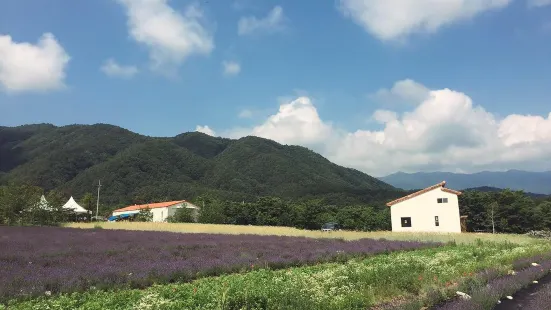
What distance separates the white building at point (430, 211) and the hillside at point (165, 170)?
159ft

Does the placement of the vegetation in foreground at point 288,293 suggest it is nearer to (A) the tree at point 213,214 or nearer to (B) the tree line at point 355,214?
(B) the tree line at point 355,214

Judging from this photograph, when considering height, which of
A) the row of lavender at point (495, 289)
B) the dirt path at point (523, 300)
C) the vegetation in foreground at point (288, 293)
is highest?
the vegetation in foreground at point (288, 293)

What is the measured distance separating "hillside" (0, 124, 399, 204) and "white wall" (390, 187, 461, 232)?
159 feet

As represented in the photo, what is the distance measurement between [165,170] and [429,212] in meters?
108

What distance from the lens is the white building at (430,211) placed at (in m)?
54.1

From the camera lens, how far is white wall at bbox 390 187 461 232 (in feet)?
177

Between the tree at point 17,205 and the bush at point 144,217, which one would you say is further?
the bush at point 144,217

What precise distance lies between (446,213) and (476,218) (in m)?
18.9

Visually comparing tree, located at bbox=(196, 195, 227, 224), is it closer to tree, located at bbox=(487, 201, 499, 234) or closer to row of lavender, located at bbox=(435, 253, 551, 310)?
tree, located at bbox=(487, 201, 499, 234)

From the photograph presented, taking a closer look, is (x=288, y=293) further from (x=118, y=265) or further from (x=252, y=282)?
(x=118, y=265)

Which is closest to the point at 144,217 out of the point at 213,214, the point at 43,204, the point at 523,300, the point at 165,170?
the point at 213,214

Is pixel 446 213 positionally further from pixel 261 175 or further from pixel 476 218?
pixel 261 175

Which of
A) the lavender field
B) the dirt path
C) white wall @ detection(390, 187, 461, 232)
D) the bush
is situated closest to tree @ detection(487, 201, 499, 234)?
white wall @ detection(390, 187, 461, 232)

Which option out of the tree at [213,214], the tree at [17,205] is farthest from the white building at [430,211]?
the tree at [17,205]
